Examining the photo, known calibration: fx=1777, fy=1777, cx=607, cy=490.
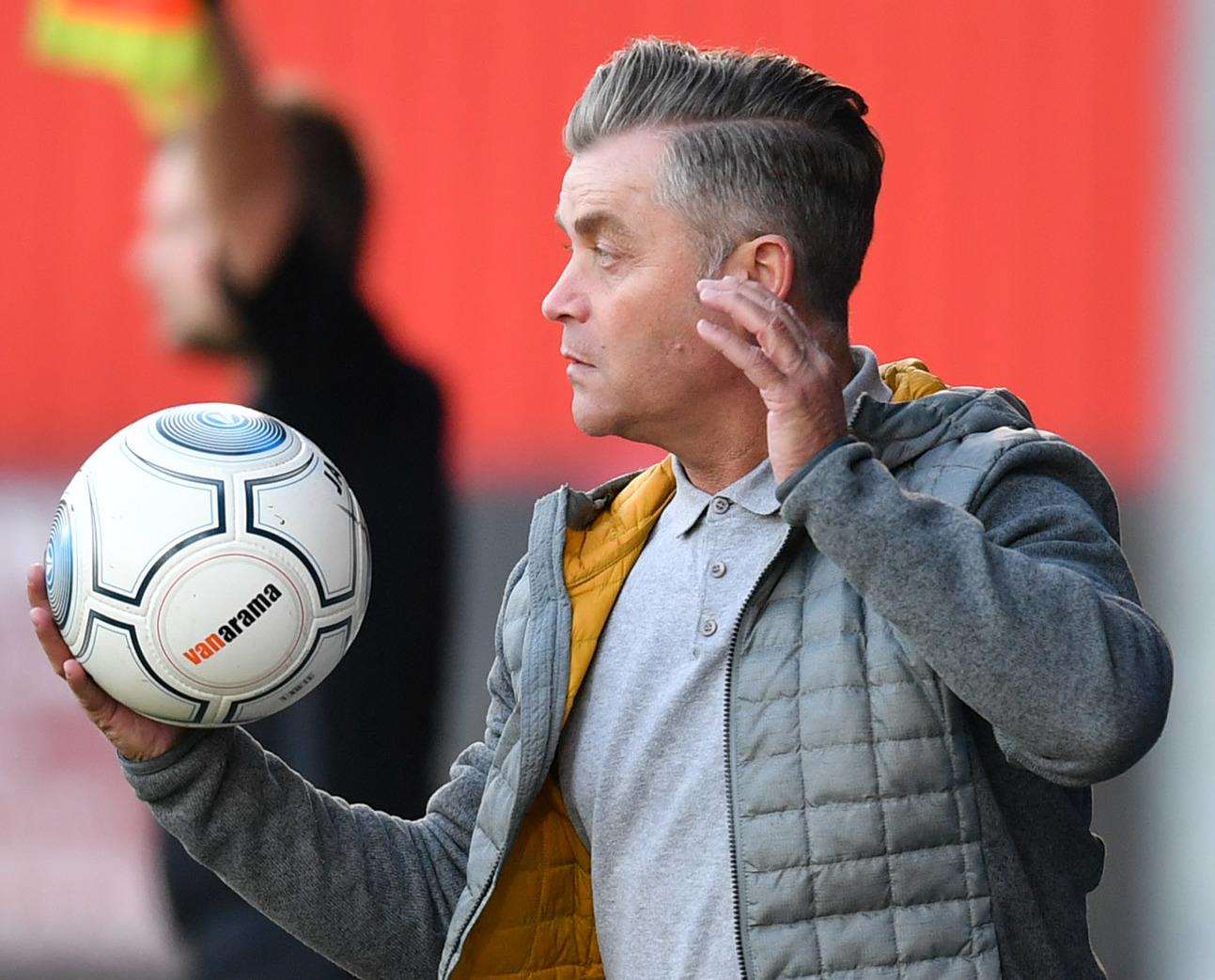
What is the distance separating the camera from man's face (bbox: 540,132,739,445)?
7.12 ft

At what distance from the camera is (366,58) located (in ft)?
15.0

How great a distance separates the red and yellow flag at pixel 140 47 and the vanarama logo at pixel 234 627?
2728 mm

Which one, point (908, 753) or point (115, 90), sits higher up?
point (115, 90)

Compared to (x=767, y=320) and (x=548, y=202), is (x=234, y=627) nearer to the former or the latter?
(x=767, y=320)

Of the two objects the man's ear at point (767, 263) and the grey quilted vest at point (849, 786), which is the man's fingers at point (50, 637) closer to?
the grey quilted vest at point (849, 786)

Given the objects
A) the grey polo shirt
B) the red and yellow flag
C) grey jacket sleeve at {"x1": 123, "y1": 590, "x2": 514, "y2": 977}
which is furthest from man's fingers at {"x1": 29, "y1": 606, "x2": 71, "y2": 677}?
the red and yellow flag

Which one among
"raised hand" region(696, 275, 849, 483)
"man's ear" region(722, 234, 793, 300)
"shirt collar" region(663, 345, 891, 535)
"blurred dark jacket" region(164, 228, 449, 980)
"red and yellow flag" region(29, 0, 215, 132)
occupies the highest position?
"red and yellow flag" region(29, 0, 215, 132)

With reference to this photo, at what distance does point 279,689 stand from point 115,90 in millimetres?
2869

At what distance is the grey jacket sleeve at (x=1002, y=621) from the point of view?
5.80 ft

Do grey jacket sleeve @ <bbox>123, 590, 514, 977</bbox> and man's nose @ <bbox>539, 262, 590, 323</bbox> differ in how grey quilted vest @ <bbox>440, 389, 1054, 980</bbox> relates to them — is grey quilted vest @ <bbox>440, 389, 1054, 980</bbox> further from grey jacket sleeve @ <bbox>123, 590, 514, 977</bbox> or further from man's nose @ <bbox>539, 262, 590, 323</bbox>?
grey jacket sleeve @ <bbox>123, 590, 514, 977</bbox>

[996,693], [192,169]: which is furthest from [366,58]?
[996,693]

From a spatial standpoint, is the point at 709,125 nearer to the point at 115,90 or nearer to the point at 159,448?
the point at 159,448

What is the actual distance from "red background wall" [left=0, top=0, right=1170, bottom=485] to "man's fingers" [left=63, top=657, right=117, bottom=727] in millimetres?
2310

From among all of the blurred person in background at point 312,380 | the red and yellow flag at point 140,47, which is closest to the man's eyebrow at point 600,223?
the blurred person in background at point 312,380
